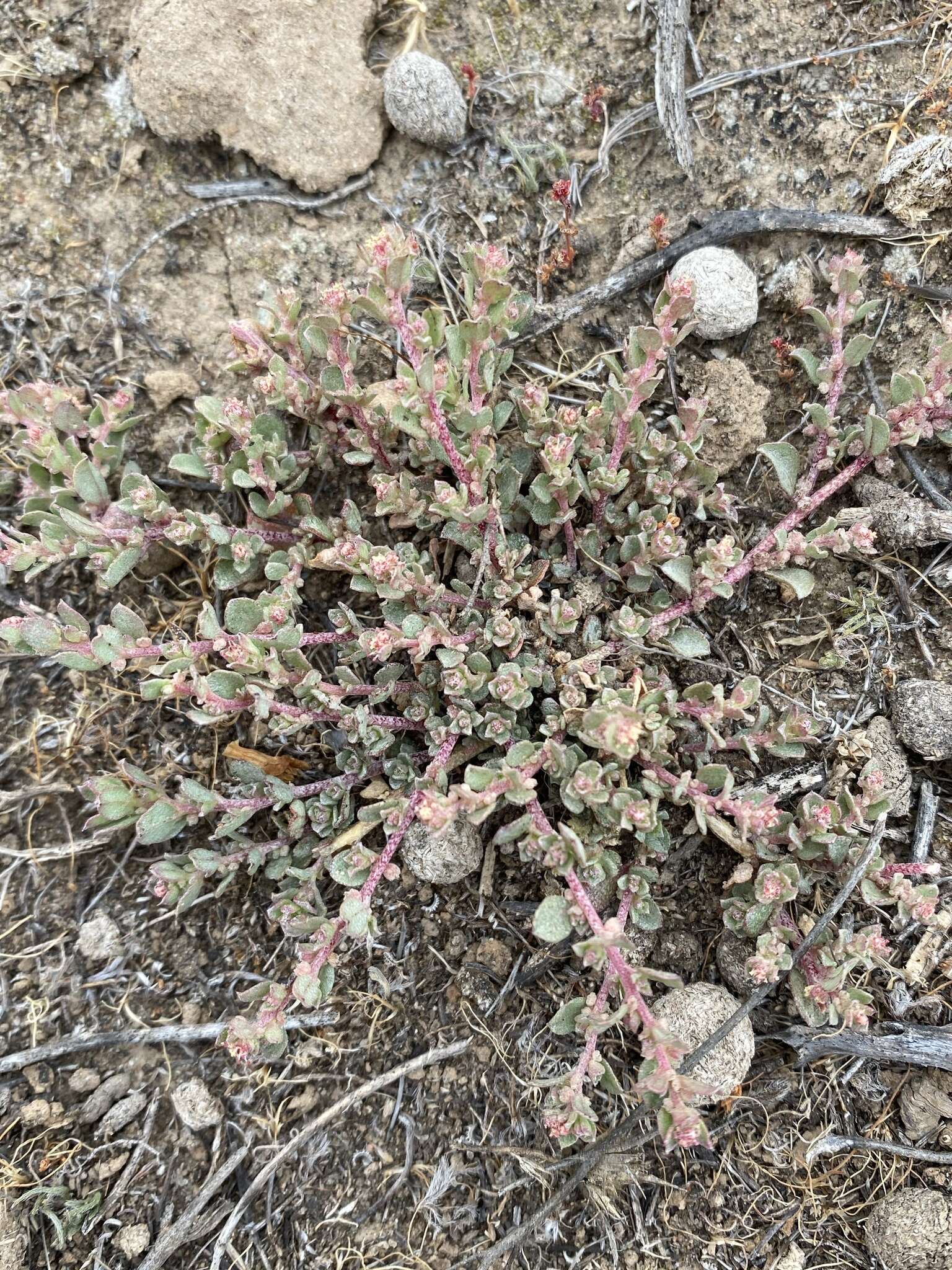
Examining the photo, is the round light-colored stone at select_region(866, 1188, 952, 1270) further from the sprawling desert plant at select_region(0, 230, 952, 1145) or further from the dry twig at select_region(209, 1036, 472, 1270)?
the dry twig at select_region(209, 1036, 472, 1270)

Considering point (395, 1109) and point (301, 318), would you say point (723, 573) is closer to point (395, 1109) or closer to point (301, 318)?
point (301, 318)

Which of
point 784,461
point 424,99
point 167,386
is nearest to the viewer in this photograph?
point 784,461

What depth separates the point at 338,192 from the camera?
3.38 metres

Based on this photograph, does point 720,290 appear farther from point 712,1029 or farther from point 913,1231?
point 913,1231

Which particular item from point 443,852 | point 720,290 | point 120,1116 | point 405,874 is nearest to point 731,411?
point 720,290

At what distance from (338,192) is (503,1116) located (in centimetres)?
358

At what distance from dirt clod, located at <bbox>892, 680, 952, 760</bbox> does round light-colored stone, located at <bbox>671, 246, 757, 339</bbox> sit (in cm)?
149

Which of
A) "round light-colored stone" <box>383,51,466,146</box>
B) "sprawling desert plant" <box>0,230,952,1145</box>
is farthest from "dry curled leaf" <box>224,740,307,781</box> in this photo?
"round light-colored stone" <box>383,51,466,146</box>

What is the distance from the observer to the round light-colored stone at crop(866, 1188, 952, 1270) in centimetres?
249

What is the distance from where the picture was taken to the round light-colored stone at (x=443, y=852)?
2811mm

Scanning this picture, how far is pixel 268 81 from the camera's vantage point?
10.6 ft

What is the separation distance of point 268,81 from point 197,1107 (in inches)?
152

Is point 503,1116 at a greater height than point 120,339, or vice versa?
point 120,339

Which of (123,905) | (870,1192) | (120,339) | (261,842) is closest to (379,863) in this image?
(261,842)
